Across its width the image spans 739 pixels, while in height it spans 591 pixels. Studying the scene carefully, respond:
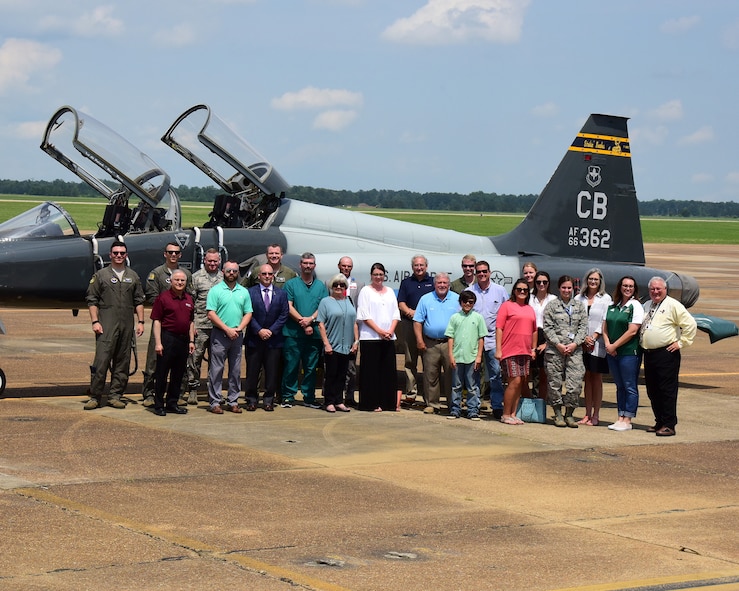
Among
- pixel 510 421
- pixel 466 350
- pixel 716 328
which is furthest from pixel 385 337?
pixel 716 328

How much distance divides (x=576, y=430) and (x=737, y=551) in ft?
14.5

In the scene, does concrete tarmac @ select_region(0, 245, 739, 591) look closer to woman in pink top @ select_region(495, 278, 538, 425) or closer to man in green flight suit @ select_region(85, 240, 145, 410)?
man in green flight suit @ select_region(85, 240, 145, 410)

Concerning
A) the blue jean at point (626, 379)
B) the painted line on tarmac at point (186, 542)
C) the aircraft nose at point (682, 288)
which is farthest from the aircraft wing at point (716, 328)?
the painted line on tarmac at point (186, 542)

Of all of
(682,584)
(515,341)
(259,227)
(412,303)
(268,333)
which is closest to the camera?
(682,584)

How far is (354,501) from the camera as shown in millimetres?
8102

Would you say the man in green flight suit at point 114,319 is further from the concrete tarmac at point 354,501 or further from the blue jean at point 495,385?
the blue jean at point 495,385

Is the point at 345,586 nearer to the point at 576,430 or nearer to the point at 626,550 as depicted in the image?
the point at 626,550

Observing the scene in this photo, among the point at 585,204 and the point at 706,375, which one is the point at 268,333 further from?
the point at 706,375

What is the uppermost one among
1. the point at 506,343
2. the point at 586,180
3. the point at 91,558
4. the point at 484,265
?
the point at 586,180

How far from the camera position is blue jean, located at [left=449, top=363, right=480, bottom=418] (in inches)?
465

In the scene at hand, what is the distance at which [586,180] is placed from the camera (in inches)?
664

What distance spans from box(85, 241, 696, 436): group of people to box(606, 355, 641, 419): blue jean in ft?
0.04

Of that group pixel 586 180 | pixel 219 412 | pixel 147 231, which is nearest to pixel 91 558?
pixel 219 412

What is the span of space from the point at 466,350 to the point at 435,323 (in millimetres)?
537
